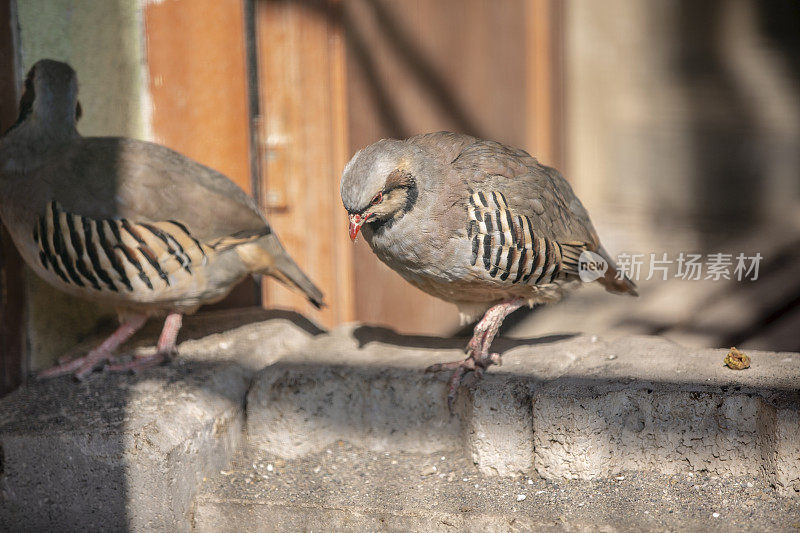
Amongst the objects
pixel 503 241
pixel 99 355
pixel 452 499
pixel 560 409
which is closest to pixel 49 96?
pixel 99 355

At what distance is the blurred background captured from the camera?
14.7ft

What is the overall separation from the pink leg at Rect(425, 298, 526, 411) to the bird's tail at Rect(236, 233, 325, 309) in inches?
31.8

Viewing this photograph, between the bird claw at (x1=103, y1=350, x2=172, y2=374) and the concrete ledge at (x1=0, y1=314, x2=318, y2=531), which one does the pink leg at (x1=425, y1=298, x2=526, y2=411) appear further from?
the bird claw at (x1=103, y1=350, x2=172, y2=374)

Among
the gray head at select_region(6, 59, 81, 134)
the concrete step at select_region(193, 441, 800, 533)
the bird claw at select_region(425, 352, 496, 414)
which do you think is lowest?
the concrete step at select_region(193, 441, 800, 533)

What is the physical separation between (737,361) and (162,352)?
248cm

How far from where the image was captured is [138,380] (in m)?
3.94

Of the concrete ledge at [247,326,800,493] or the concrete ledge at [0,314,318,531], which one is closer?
the concrete ledge at [247,326,800,493]

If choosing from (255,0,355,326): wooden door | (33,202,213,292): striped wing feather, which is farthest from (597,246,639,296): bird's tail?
(33,202,213,292): striped wing feather

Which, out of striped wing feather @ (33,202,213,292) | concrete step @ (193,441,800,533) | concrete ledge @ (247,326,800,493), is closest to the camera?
concrete step @ (193,441,800,533)

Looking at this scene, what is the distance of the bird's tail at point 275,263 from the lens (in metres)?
4.14

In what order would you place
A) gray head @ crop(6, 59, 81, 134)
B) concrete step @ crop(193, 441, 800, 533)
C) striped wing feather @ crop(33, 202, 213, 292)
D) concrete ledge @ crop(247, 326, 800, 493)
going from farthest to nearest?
gray head @ crop(6, 59, 81, 134) → striped wing feather @ crop(33, 202, 213, 292) → concrete ledge @ crop(247, 326, 800, 493) → concrete step @ crop(193, 441, 800, 533)

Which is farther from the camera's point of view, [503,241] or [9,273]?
[9,273]

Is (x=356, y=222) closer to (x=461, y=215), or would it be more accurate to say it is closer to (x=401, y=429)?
(x=461, y=215)

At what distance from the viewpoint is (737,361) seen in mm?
3520
